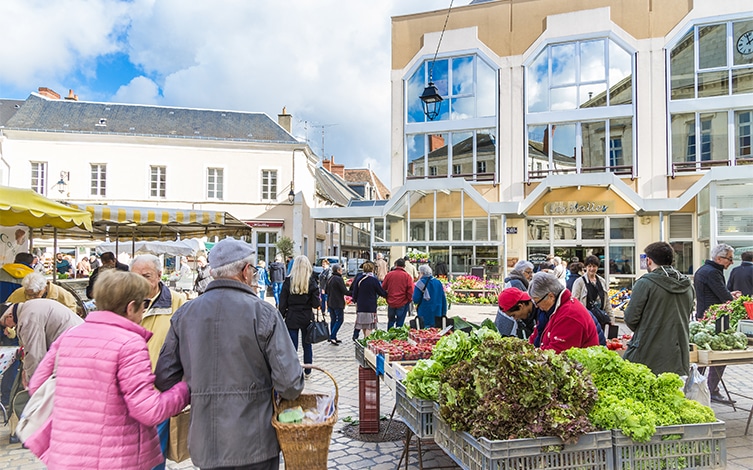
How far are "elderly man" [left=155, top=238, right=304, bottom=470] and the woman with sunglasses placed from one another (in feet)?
7.69

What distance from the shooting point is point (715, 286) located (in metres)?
6.73

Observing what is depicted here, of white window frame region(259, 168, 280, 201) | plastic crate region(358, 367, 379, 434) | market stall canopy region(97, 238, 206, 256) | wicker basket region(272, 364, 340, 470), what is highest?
white window frame region(259, 168, 280, 201)

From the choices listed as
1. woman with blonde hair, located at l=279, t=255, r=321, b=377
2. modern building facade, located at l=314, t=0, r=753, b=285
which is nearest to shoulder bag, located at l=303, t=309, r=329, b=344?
woman with blonde hair, located at l=279, t=255, r=321, b=377

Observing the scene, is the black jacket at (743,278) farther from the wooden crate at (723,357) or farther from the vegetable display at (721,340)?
the wooden crate at (723,357)

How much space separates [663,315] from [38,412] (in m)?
4.54

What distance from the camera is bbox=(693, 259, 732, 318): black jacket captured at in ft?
22.0

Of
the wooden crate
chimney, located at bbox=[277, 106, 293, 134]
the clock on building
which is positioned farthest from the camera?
chimney, located at bbox=[277, 106, 293, 134]

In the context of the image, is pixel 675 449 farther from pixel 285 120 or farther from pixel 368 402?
pixel 285 120

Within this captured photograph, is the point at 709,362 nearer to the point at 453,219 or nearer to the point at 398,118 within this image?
the point at 453,219

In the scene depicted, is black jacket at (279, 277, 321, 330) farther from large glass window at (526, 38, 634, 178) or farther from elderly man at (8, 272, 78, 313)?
large glass window at (526, 38, 634, 178)

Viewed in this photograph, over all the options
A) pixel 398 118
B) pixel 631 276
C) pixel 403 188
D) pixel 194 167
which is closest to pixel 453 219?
pixel 403 188

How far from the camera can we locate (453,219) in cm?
2148

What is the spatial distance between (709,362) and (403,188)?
53.4 feet

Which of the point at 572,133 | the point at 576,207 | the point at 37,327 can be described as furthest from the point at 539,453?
the point at 572,133
